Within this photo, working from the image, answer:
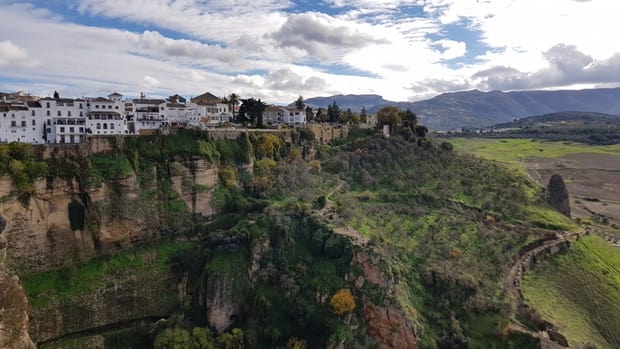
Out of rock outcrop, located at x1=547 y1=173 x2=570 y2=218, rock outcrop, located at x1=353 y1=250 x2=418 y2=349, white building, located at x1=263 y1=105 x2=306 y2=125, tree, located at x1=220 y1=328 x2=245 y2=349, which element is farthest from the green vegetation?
rock outcrop, located at x1=547 y1=173 x2=570 y2=218

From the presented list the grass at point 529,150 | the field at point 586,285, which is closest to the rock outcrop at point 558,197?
the field at point 586,285

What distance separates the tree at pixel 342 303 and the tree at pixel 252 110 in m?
37.7

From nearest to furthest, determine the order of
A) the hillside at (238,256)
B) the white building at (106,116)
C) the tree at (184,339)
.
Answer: the tree at (184,339)
the hillside at (238,256)
the white building at (106,116)

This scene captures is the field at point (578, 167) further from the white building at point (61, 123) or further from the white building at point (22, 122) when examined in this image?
the white building at point (22, 122)

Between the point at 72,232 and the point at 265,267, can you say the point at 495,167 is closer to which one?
the point at 265,267

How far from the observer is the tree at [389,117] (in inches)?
3056

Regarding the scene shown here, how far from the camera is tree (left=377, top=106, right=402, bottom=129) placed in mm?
77625

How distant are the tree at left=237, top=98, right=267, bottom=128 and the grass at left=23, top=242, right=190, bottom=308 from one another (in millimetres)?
28425

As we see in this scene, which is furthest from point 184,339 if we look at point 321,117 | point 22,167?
point 321,117

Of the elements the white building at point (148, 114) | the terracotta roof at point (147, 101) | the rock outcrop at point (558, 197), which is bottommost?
the rock outcrop at point (558, 197)

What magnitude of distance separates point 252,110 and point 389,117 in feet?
83.7

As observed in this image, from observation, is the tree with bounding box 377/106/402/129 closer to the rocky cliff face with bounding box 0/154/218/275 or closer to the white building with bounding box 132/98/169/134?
the white building with bounding box 132/98/169/134

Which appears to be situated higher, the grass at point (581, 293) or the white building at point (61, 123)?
the white building at point (61, 123)

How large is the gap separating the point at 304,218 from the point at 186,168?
15.3 metres
